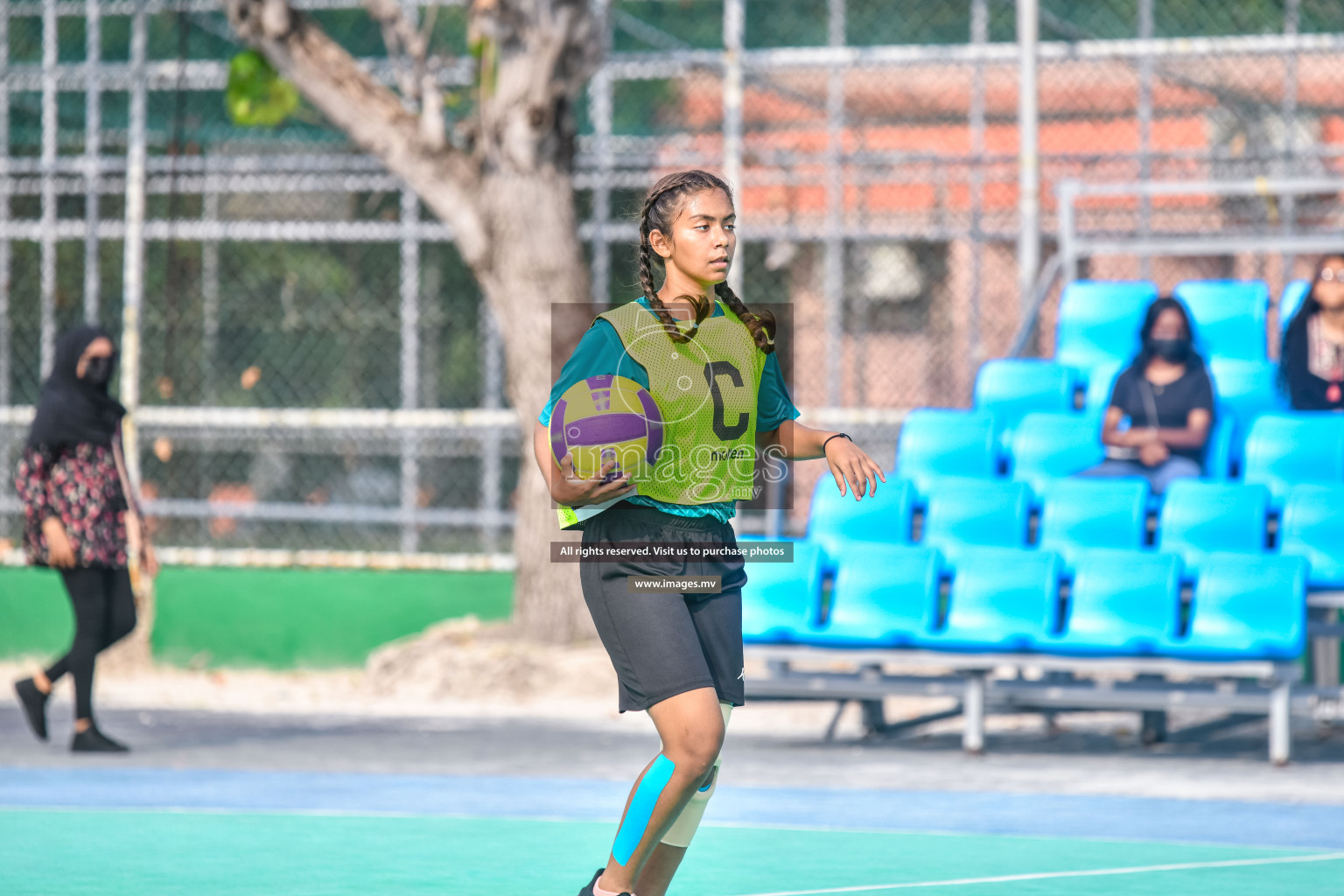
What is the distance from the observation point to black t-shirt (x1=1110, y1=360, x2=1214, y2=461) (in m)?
9.79

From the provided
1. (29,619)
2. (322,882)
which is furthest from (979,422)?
(29,619)

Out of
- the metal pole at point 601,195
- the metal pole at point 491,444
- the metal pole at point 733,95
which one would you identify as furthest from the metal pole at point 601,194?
the metal pole at point 733,95

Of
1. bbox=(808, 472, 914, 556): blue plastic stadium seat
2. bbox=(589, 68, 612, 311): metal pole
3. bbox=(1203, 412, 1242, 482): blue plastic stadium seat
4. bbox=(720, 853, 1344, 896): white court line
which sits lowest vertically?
bbox=(720, 853, 1344, 896): white court line

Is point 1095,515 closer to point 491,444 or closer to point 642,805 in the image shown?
point 491,444

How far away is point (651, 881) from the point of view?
15.1 feet

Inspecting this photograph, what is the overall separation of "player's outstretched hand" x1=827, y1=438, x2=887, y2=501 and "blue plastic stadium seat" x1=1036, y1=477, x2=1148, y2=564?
4.77 metres

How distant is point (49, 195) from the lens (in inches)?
504

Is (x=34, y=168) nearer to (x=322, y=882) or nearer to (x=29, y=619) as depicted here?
(x=29, y=619)

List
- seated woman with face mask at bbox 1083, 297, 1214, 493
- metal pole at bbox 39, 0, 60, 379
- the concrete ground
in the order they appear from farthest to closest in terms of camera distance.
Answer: metal pole at bbox 39, 0, 60, 379, seated woman with face mask at bbox 1083, 297, 1214, 493, the concrete ground

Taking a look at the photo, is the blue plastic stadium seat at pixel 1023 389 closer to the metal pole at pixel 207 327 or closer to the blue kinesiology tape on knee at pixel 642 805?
the metal pole at pixel 207 327

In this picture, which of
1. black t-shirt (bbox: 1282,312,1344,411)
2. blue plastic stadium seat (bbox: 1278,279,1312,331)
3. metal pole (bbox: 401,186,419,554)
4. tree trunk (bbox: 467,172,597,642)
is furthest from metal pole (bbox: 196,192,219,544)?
black t-shirt (bbox: 1282,312,1344,411)

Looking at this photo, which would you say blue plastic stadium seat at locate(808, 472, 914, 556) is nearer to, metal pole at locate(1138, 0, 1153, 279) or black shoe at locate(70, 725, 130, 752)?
metal pole at locate(1138, 0, 1153, 279)

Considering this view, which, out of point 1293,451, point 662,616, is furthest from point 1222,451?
point 662,616

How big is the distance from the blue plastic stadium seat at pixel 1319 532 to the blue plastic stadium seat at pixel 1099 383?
1.74 metres
